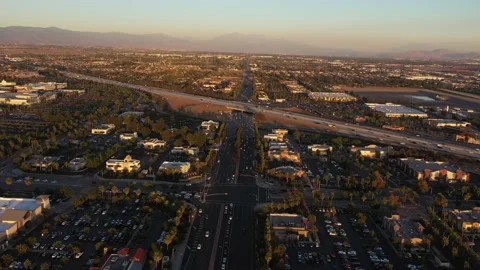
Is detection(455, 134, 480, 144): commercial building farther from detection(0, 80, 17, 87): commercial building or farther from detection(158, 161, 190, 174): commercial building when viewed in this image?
detection(0, 80, 17, 87): commercial building

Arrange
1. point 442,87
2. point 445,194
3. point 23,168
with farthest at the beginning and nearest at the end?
point 442,87 < point 23,168 < point 445,194

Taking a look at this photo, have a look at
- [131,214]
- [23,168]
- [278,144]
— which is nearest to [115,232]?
[131,214]

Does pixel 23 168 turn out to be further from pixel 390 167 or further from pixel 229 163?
pixel 390 167

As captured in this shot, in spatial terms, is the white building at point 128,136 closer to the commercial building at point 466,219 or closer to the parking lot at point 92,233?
the parking lot at point 92,233

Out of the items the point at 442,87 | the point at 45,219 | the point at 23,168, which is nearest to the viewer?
the point at 45,219

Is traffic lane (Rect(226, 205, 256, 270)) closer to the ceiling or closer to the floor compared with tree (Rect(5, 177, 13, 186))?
closer to the floor

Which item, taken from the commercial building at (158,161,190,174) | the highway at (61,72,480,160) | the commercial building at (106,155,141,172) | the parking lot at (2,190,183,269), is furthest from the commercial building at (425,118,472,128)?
the parking lot at (2,190,183,269)

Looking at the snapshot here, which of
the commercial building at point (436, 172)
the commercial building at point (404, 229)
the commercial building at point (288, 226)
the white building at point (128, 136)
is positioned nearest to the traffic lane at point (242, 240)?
the commercial building at point (288, 226)

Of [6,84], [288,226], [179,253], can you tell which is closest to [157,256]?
[179,253]
